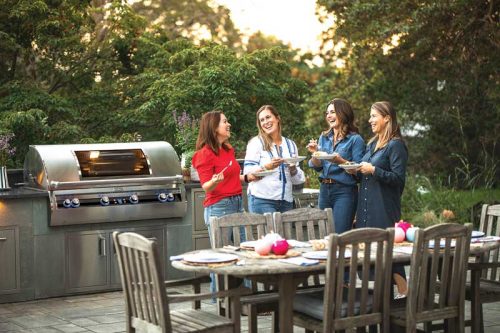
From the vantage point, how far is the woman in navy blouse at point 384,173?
690 cm

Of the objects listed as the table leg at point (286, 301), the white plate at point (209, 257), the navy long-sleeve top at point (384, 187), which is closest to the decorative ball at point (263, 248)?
the white plate at point (209, 257)

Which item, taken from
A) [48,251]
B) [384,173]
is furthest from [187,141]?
[384,173]

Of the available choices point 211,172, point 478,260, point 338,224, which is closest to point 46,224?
point 211,172

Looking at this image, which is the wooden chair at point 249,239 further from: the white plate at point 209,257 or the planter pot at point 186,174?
the planter pot at point 186,174

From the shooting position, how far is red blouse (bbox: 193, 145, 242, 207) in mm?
7570

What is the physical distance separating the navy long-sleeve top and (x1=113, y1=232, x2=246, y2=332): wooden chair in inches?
76.7

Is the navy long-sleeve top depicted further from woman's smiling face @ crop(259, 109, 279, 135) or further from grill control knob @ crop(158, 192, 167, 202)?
grill control knob @ crop(158, 192, 167, 202)

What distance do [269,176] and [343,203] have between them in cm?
65

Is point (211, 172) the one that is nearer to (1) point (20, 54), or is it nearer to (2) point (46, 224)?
(2) point (46, 224)

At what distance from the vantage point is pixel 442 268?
5.46 m

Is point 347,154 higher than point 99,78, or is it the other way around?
point 99,78

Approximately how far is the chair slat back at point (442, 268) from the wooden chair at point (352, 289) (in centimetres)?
15

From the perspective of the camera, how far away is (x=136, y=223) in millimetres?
9039

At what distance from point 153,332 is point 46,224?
149 inches
